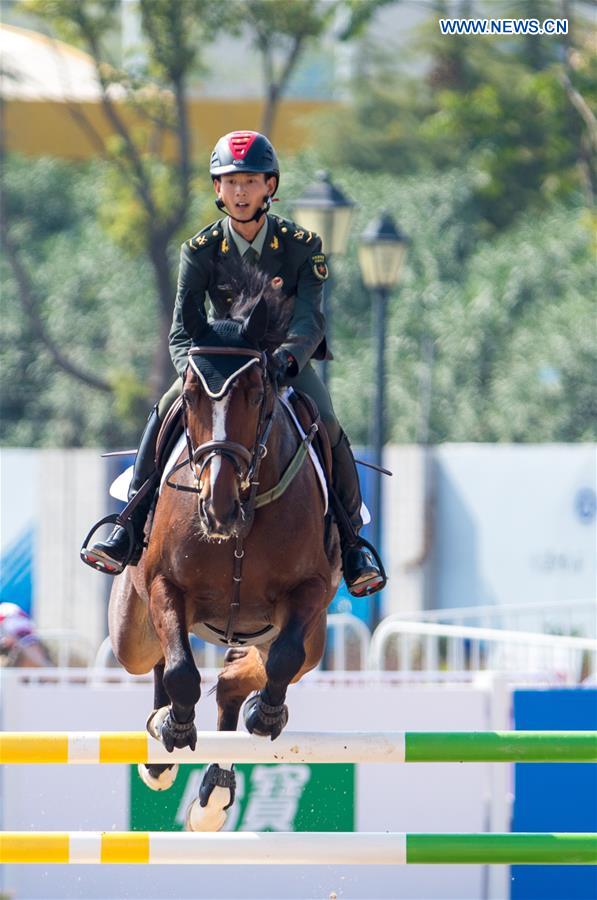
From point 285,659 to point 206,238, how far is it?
1657 mm

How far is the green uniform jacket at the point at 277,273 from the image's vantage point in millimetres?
5707

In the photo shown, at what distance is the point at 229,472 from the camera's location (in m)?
5.01

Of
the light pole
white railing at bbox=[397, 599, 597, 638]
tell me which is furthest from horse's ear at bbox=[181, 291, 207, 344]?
white railing at bbox=[397, 599, 597, 638]

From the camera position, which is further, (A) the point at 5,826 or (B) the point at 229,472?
(A) the point at 5,826

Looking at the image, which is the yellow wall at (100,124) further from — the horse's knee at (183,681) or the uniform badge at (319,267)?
the horse's knee at (183,681)

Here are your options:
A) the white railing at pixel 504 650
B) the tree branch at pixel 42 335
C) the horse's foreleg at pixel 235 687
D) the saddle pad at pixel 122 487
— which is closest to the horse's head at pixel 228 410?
the horse's foreleg at pixel 235 687

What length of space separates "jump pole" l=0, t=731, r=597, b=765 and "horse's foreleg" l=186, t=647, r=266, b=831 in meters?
0.59

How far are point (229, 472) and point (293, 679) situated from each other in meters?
0.95

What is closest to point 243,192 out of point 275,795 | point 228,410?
point 228,410

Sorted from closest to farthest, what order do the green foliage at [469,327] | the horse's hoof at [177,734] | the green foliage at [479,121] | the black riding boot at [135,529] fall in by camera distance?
1. the horse's hoof at [177,734]
2. the black riding boot at [135,529]
3. the green foliage at [469,327]
4. the green foliage at [479,121]

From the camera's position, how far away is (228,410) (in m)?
5.15

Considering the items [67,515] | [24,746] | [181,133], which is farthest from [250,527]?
[181,133]

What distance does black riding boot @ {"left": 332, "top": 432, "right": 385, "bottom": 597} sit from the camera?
6129 mm

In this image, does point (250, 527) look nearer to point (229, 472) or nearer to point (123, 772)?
point (229, 472)
